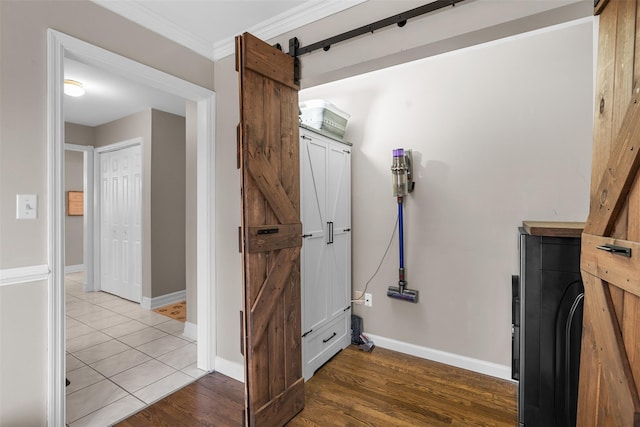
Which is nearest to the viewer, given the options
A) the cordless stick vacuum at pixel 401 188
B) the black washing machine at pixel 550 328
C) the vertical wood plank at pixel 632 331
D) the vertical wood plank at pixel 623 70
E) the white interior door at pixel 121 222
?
the vertical wood plank at pixel 632 331

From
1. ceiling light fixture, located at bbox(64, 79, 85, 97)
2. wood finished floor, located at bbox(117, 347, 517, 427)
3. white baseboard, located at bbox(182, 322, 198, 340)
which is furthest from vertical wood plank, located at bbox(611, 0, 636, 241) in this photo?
ceiling light fixture, located at bbox(64, 79, 85, 97)

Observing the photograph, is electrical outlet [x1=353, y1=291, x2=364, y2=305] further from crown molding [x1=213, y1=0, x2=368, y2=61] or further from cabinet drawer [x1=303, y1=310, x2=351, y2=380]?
crown molding [x1=213, y1=0, x2=368, y2=61]

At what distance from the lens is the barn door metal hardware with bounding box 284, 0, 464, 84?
5.11ft

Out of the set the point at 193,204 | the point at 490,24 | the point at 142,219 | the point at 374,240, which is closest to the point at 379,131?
the point at 374,240

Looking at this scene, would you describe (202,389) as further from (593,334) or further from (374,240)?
(593,334)

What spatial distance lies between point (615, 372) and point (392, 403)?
144 centimetres

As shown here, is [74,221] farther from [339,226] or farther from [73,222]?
[339,226]

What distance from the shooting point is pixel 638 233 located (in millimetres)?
884

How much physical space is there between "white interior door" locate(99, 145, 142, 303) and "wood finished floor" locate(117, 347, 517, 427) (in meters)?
2.70

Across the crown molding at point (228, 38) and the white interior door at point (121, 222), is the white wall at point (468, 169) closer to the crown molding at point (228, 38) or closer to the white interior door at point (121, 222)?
the crown molding at point (228, 38)

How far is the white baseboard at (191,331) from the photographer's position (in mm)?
3199

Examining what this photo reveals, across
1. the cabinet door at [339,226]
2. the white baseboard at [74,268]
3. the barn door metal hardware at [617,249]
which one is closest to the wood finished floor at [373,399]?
the cabinet door at [339,226]

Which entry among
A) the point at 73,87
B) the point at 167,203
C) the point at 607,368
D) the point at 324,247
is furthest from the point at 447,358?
the point at 73,87

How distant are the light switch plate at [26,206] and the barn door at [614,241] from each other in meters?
2.46
